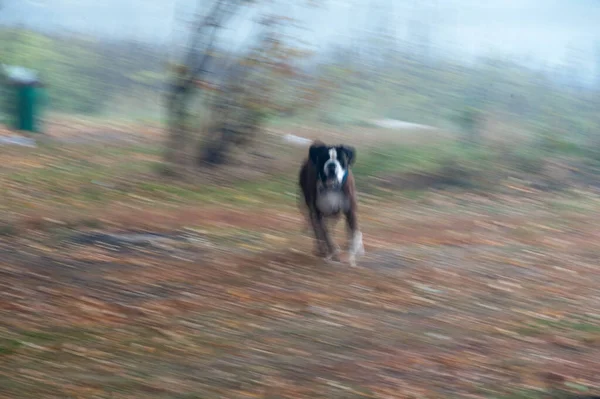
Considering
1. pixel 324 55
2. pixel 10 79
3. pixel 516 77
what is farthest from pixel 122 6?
pixel 516 77

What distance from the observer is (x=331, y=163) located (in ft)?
32.7

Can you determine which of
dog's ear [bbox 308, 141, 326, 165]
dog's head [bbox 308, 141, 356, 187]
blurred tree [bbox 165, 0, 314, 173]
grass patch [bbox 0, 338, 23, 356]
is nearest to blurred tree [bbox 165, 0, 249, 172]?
blurred tree [bbox 165, 0, 314, 173]

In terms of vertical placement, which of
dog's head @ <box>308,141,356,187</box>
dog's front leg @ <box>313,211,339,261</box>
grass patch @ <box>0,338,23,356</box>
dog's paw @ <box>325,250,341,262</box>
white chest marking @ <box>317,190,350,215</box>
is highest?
dog's head @ <box>308,141,356,187</box>

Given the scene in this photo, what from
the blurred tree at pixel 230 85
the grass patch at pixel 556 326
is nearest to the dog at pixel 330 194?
the grass patch at pixel 556 326

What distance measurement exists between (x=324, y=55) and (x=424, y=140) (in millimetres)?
2676

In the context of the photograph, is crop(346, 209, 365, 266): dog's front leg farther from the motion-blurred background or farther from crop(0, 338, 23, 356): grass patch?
crop(0, 338, 23, 356): grass patch

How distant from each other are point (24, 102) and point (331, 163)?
11.8 m

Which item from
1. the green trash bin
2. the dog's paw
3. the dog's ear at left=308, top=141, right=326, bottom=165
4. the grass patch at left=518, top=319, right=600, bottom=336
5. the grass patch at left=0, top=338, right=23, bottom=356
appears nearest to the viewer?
the grass patch at left=0, top=338, right=23, bottom=356

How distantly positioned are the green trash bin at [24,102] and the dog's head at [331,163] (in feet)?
37.7

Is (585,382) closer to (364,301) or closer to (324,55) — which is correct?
(364,301)

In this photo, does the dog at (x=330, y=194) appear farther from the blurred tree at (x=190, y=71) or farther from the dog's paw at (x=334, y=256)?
the blurred tree at (x=190, y=71)

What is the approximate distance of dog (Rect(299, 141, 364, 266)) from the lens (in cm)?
1002

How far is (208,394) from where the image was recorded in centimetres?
595

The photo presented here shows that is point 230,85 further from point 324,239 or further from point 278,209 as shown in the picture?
point 324,239
